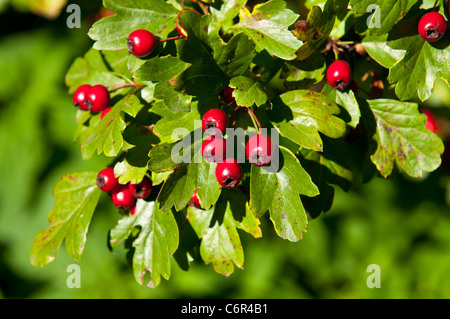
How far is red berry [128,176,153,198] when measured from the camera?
1.15 metres

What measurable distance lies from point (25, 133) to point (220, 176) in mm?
2141

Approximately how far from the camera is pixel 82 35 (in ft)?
9.21

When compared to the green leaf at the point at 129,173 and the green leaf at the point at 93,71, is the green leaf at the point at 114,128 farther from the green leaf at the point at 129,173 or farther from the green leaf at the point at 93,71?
the green leaf at the point at 93,71

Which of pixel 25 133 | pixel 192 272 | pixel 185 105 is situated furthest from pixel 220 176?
pixel 25 133

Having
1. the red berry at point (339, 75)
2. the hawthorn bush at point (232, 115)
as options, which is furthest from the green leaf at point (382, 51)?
the red berry at point (339, 75)

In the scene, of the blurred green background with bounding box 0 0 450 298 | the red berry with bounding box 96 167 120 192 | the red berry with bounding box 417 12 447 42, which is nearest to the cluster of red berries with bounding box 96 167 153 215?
the red berry with bounding box 96 167 120 192

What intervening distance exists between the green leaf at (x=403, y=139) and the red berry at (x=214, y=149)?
0.46 meters

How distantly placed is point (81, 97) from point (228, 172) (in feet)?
1.74

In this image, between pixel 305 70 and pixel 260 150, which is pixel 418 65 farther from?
pixel 260 150

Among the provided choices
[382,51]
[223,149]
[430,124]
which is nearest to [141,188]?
[223,149]

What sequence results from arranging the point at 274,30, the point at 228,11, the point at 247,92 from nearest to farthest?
the point at 247,92 → the point at 274,30 → the point at 228,11

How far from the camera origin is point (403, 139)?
1245 mm

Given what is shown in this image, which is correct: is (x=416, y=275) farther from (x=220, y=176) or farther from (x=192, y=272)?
(x=220, y=176)

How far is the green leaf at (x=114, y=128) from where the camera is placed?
1.03 meters
